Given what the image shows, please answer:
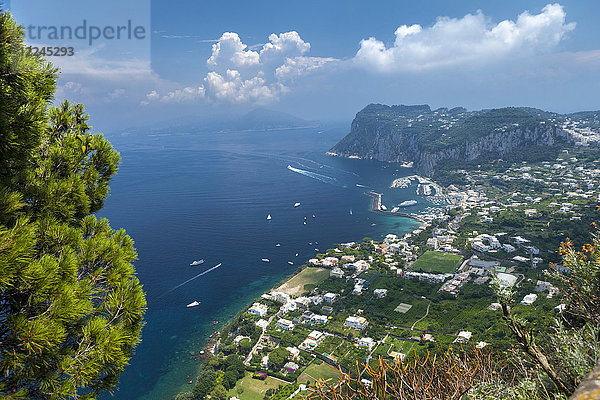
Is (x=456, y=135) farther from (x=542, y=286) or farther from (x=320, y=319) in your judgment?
(x=320, y=319)

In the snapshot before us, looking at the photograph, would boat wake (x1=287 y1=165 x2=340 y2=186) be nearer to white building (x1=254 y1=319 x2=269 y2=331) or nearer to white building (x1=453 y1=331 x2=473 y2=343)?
white building (x1=254 y1=319 x2=269 y2=331)

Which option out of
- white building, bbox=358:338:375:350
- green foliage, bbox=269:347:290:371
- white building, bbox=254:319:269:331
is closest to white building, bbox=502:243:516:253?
white building, bbox=358:338:375:350

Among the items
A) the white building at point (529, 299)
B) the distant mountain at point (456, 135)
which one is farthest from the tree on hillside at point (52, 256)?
the distant mountain at point (456, 135)

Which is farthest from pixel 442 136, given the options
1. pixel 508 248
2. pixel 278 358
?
pixel 278 358

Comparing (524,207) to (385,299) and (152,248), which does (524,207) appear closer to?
(385,299)

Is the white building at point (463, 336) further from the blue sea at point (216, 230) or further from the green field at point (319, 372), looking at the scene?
the blue sea at point (216, 230)

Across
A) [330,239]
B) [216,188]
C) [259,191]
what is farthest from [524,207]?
[216,188]
